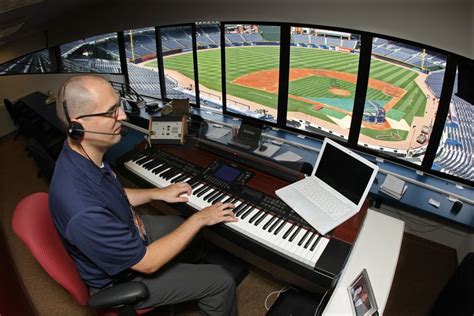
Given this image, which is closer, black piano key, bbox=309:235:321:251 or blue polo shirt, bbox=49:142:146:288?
blue polo shirt, bbox=49:142:146:288

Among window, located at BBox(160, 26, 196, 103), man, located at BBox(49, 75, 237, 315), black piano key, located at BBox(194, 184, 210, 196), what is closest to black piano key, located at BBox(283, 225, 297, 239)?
man, located at BBox(49, 75, 237, 315)

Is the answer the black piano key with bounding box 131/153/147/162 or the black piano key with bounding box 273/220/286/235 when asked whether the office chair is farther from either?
the black piano key with bounding box 131/153/147/162

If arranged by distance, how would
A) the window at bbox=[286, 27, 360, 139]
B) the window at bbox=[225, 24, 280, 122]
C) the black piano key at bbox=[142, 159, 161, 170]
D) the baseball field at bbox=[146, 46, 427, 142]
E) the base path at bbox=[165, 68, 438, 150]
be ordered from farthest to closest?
1. the window at bbox=[225, 24, 280, 122]
2. the window at bbox=[286, 27, 360, 139]
3. the baseball field at bbox=[146, 46, 427, 142]
4. the base path at bbox=[165, 68, 438, 150]
5. the black piano key at bbox=[142, 159, 161, 170]

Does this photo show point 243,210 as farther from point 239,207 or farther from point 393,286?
point 393,286

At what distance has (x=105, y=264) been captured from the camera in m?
1.26

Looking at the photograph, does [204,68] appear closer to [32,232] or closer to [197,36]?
[197,36]

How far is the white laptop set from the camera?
1645 millimetres

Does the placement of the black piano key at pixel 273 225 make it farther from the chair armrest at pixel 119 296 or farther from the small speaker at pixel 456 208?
the small speaker at pixel 456 208

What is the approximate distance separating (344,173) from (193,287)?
1.04m

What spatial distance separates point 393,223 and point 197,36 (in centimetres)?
351

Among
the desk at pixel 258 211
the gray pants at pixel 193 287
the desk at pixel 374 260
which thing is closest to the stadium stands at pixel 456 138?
the desk at pixel 374 260

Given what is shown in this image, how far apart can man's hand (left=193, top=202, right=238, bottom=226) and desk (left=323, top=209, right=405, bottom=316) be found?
62 cm

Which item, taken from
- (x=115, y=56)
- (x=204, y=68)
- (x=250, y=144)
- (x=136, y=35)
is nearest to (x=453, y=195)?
(x=250, y=144)

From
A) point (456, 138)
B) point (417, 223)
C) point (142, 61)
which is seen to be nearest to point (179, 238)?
point (417, 223)
